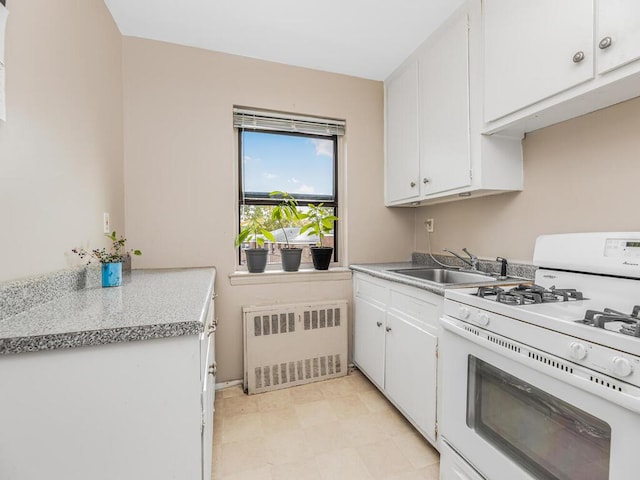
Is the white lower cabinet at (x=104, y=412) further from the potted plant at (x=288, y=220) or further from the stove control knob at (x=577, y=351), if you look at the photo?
the potted plant at (x=288, y=220)

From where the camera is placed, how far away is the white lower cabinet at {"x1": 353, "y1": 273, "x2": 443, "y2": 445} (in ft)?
5.05

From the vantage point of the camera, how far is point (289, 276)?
2.33m

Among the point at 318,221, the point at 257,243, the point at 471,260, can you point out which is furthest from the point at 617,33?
the point at 257,243

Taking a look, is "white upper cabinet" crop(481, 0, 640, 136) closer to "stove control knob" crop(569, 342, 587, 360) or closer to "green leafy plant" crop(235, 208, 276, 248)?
"stove control knob" crop(569, 342, 587, 360)

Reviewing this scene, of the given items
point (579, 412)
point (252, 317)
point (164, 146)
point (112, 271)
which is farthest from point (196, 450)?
point (164, 146)

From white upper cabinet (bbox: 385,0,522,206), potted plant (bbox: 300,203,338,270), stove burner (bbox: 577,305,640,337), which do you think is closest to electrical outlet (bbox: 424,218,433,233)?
white upper cabinet (bbox: 385,0,522,206)

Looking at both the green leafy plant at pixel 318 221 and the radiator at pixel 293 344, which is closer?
the radiator at pixel 293 344

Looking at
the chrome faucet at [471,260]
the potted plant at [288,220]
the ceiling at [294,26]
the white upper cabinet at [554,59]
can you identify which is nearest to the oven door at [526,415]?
the chrome faucet at [471,260]

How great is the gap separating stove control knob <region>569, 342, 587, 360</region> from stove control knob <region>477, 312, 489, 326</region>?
290 millimetres

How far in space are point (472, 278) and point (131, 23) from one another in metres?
2.69

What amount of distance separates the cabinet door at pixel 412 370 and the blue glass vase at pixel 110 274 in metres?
1.52

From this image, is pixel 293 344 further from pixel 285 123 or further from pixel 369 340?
pixel 285 123

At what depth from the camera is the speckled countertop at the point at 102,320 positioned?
2.39 feet

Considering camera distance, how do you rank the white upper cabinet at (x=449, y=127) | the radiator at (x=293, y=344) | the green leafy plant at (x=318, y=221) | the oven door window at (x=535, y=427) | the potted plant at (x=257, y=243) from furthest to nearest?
the green leafy plant at (x=318, y=221), the potted plant at (x=257, y=243), the radiator at (x=293, y=344), the white upper cabinet at (x=449, y=127), the oven door window at (x=535, y=427)
